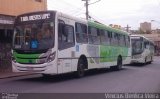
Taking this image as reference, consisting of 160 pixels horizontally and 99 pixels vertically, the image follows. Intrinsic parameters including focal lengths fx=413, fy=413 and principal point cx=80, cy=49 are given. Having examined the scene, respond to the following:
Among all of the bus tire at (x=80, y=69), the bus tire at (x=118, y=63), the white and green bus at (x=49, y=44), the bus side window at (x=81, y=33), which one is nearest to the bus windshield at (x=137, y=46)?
the bus tire at (x=118, y=63)

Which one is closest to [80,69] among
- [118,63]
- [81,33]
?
[81,33]

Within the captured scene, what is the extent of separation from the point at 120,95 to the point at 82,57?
7720mm

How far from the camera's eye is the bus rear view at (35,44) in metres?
18.0

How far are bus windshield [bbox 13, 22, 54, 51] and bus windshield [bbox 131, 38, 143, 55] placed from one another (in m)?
19.4

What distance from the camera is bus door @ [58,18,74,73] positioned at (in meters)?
18.5

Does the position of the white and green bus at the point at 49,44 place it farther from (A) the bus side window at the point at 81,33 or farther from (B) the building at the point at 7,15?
(B) the building at the point at 7,15

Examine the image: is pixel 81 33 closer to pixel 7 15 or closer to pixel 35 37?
pixel 35 37

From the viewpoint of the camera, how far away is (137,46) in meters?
37.0

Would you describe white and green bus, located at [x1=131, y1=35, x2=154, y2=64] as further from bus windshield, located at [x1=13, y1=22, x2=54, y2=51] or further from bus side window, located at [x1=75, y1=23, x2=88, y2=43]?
bus windshield, located at [x1=13, y1=22, x2=54, y2=51]

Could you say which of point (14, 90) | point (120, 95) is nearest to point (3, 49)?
point (14, 90)

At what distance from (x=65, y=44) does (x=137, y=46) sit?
18.9 meters

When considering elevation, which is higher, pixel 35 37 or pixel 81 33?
pixel 81 33

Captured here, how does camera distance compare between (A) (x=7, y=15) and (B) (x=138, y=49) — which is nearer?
(A) (x=7, y=15)

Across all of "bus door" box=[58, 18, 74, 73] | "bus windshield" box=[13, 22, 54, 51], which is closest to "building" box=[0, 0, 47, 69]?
"bus windshield" box=[13, 22, 54, 51]
